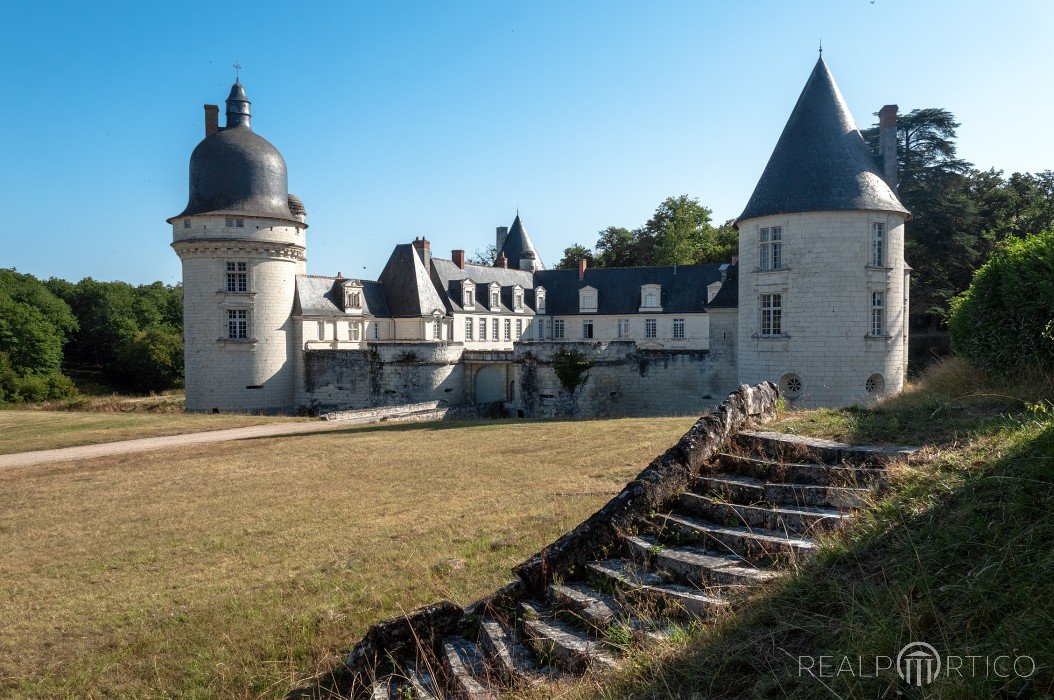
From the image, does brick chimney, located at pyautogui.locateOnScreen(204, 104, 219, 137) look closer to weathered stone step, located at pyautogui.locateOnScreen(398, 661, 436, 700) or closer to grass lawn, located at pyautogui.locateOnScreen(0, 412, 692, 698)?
grass lawn, located at pyautogui.locateOnScreen(0, 412, 692, 698)

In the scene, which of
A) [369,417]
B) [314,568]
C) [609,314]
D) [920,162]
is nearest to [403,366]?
[369,417]

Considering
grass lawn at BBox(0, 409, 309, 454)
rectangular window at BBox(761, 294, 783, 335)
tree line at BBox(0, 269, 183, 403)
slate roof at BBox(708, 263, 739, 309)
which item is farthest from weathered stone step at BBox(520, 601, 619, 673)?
tree line at BBox(0, 269, 183, 403)

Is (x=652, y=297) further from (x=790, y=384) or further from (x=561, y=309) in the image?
(x=790, y=384)

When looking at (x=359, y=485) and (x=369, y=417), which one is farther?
(x=369, y=417)

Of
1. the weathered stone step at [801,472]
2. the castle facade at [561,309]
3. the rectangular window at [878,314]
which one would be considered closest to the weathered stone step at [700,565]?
the weathered stone step at [801,472]

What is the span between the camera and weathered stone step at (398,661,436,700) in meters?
4.23

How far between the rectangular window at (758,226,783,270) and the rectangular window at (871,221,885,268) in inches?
96.9

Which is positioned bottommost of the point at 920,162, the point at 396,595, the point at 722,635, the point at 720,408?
the point at 396,595

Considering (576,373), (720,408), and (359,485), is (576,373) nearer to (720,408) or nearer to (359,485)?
(359,485)

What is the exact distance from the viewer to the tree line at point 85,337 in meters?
38.0

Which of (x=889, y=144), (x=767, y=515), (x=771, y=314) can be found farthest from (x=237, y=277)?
(x=767, y=515)

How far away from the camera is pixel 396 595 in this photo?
240 inches

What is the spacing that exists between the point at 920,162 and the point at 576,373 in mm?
22006

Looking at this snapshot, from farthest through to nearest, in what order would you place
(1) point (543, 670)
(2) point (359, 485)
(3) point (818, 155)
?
(3) point (818, 155)
(2) point (359, 485)
(1) point (543, 670)
